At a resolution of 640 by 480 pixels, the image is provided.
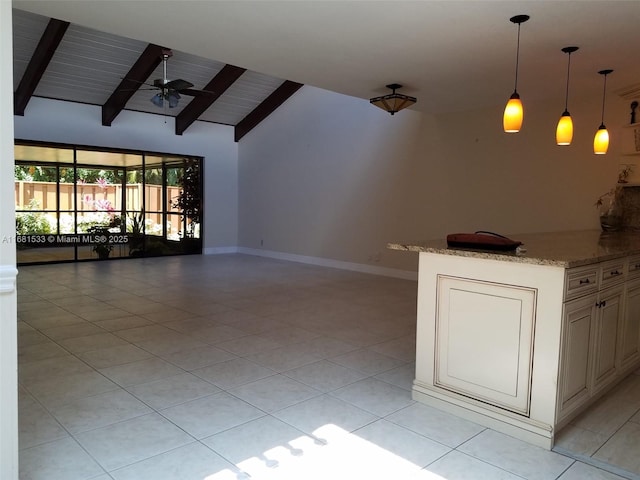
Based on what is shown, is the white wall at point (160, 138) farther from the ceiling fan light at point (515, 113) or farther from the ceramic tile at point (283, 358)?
the ceiling fan light at point (515, 113)

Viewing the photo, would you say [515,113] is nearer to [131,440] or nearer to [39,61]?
[131,440]

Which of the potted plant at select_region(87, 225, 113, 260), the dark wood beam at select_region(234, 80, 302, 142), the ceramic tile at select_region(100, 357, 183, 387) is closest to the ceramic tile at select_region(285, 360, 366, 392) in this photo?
the ceramic tile at select_region(100, 357, 183, 387)

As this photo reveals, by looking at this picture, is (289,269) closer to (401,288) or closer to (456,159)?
(401,288)

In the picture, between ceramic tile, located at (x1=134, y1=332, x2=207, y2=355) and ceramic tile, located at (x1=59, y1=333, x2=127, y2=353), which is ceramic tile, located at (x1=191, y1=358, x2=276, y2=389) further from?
ceramic tile, located at (x1=59, y1=333, x2=127, y2=353)

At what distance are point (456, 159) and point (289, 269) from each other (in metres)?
3.51

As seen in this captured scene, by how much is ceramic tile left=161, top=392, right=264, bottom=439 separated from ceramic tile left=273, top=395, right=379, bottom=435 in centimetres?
19

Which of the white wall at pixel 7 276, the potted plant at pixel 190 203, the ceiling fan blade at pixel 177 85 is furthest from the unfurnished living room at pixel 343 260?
the potted plant at pixel 190 203

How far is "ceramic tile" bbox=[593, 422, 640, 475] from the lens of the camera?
7.17ft

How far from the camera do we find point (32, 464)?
2092 mm

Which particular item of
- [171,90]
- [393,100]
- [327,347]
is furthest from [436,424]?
[171,90]

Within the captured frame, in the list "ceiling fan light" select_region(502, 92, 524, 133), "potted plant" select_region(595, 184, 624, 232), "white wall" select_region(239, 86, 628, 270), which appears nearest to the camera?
"ceiling fan light" select_region(502, 92, 524, 133)

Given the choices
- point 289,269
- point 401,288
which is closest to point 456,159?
point 401,288

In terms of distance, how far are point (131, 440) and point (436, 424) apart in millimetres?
1637

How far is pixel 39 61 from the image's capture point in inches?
264
